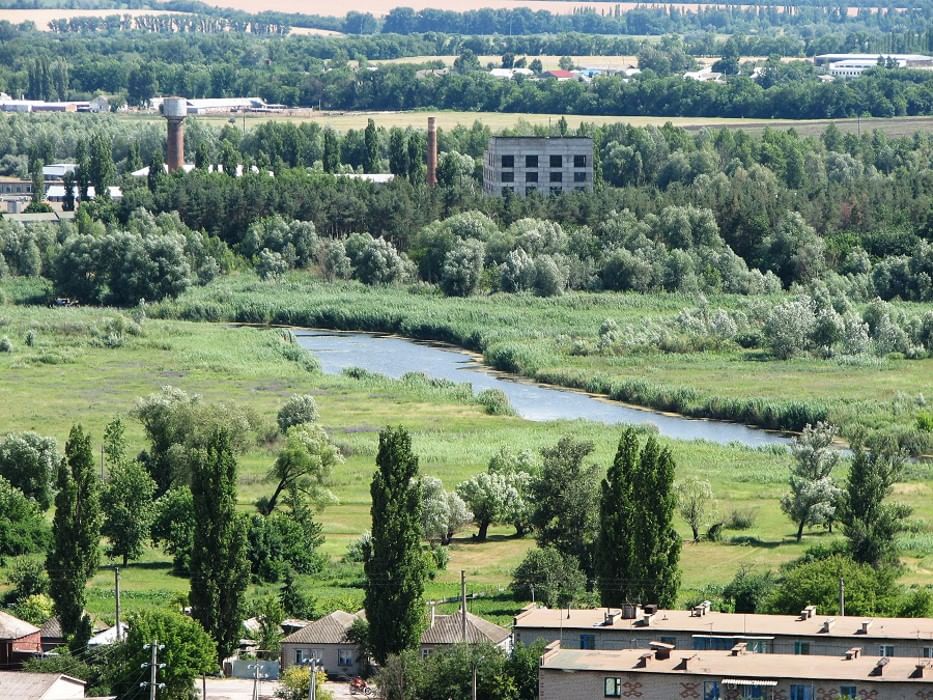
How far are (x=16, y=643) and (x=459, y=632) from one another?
24.9ft

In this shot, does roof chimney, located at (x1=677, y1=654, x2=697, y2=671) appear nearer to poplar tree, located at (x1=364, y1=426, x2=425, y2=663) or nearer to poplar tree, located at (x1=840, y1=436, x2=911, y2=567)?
poplar tree, located at (x1=364, y1=426, x2=425, y2=663)

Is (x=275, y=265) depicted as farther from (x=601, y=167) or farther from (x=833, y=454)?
(x=833, y=454)

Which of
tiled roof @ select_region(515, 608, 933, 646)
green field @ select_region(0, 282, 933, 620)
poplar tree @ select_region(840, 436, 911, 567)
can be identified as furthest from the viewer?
green field @ select_region(0, 282, 933, 620)

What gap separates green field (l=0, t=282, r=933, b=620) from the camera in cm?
5059

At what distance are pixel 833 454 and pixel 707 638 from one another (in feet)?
61.0

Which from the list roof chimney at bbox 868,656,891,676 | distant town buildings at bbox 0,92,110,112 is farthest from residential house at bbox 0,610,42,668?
distant town buildings at bbox 0,92,110,112

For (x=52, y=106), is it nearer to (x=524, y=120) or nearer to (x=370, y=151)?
(x=524, y=120)

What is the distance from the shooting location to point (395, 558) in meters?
42.8

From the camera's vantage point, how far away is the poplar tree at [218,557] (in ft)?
140

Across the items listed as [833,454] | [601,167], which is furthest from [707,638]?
[601,167]

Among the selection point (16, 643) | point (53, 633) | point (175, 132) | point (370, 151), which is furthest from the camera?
point (370, 151)

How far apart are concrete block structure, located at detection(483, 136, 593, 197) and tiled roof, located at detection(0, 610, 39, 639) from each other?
8634 cm

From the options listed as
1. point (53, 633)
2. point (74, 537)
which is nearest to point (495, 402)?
point (74, 537)

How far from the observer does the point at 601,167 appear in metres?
134
